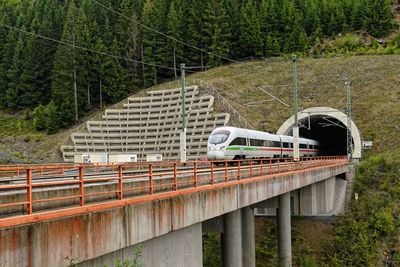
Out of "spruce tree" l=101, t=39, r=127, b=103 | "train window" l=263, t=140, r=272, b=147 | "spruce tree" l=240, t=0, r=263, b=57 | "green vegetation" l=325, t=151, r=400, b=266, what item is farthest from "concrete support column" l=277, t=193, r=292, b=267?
"spruce tree" l=240, t=0, r=263, b=57

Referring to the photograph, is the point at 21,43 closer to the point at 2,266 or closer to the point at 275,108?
the point at 275,108

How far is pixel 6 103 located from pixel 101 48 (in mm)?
19668

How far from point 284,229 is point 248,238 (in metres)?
5.37

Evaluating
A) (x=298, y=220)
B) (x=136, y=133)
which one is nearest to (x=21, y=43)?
(x=136, y=133)

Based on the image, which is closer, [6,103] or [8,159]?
[8,159]

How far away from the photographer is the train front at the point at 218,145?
1182 inches

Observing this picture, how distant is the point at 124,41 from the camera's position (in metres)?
80.9

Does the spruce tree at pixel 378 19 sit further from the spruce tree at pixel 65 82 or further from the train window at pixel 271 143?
the train window at pixel 271 143

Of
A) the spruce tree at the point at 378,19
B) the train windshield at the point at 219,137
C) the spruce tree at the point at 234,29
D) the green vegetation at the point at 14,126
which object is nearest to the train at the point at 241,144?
the train windshield at the point at 219,137

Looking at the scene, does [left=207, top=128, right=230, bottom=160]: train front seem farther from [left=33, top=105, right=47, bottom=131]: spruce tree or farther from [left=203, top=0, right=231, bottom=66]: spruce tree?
[left=203, top=0, right=231, bottom=66]: spruce tree

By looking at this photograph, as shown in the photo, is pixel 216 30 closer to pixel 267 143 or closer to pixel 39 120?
pixel 39 120

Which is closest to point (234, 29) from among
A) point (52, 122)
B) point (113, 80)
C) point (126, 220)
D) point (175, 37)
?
point (175, 37)

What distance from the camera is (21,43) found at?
238ft

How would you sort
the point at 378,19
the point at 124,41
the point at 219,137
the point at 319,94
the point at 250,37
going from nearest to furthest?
the point at 219,137
the point at 319,94
the point at 124,41
the point at 250,37
the point at 378,19
